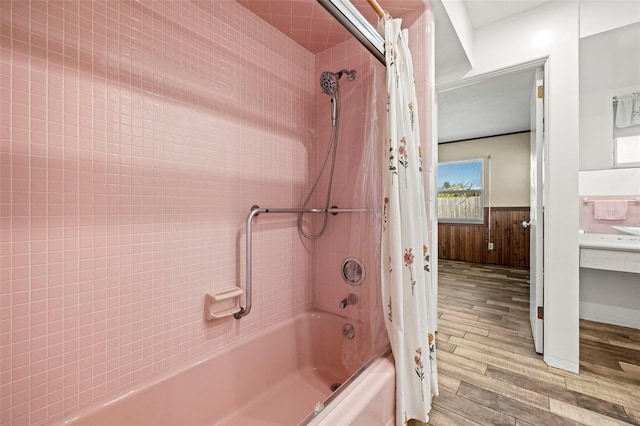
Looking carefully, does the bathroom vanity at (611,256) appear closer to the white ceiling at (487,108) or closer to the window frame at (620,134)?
the window frame at (620,134)

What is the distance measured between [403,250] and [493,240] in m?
4.35

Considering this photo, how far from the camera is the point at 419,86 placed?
4.84 feet

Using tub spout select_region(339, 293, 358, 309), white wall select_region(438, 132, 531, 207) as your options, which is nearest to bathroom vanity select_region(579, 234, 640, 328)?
tub spout select_region(339, 293, 358, 309)

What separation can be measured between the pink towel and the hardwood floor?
993mm

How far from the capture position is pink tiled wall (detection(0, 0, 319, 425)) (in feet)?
2.74

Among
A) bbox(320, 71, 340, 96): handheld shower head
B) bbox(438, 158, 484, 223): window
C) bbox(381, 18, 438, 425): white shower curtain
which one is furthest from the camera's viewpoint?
bbox(438, 158, 484, 223): window

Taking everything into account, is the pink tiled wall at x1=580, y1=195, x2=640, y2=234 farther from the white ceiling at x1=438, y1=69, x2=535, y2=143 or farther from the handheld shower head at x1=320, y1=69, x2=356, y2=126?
the handheld shower head at x1=320, y1=69, x2=356, y2=126

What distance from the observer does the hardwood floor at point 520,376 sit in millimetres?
1365

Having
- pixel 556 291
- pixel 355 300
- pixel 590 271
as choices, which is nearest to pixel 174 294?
pixel 355 300

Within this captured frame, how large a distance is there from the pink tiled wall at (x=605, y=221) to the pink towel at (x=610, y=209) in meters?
0.03

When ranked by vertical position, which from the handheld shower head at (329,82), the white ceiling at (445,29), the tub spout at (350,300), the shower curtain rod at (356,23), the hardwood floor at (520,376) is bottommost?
the hardwood floor at (520,376)

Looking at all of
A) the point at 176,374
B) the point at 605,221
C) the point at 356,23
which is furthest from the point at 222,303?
the point at 605,221

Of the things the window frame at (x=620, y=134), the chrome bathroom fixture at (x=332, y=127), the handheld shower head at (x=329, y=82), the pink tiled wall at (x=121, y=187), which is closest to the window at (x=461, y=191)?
the window frame at (x=620, y=134)

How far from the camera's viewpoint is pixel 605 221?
8.21ft
